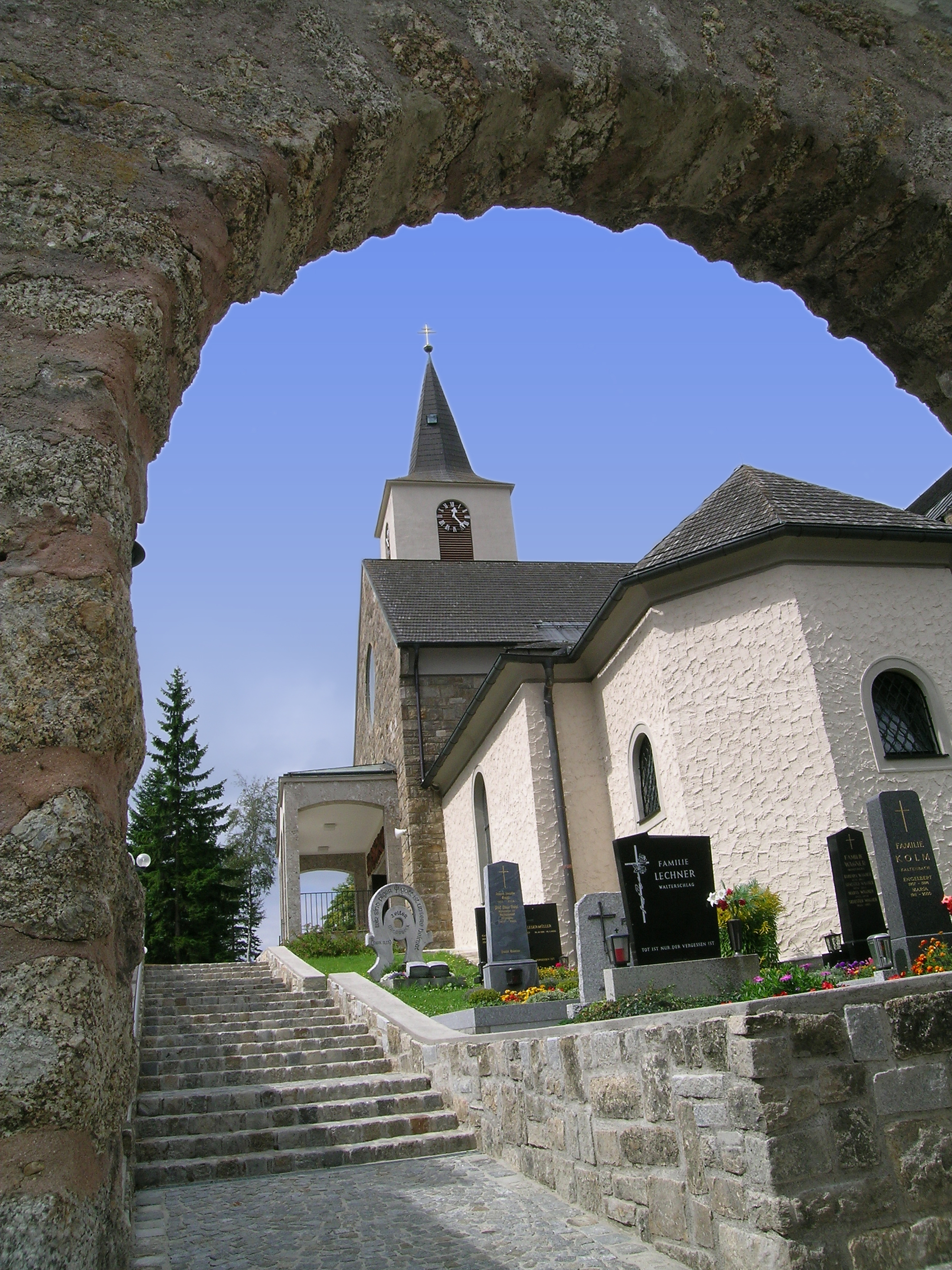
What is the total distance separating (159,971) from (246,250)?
638 inches

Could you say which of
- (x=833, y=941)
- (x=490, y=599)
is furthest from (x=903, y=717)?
(x=490, y=599)

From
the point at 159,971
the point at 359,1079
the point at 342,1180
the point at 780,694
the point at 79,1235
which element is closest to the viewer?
the point at 79,1235

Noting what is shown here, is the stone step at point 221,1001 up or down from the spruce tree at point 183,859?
down

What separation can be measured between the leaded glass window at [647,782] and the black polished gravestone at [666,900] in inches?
178

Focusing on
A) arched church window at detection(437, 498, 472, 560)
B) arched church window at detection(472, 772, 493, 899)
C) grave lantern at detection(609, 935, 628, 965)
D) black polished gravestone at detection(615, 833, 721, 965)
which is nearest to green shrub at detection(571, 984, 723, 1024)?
black polished gravestone at detection(615, 833, 721, 965)

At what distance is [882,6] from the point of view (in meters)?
3.43

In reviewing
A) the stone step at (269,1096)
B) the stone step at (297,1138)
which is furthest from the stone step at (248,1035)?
the stone step at (297,1138)

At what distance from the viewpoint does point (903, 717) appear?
11.5 meters

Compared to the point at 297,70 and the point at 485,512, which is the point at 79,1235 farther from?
the point at 485,512

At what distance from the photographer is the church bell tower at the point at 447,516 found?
30.4 meters

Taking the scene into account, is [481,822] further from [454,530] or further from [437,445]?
[437,445]

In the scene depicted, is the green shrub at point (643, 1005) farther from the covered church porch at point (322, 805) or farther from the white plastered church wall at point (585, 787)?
the covered church porch at point (322, 805)

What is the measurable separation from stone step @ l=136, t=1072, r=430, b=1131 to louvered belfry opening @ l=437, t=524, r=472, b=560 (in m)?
22.8

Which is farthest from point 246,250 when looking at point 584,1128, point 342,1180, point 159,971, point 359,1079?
point 159,971
